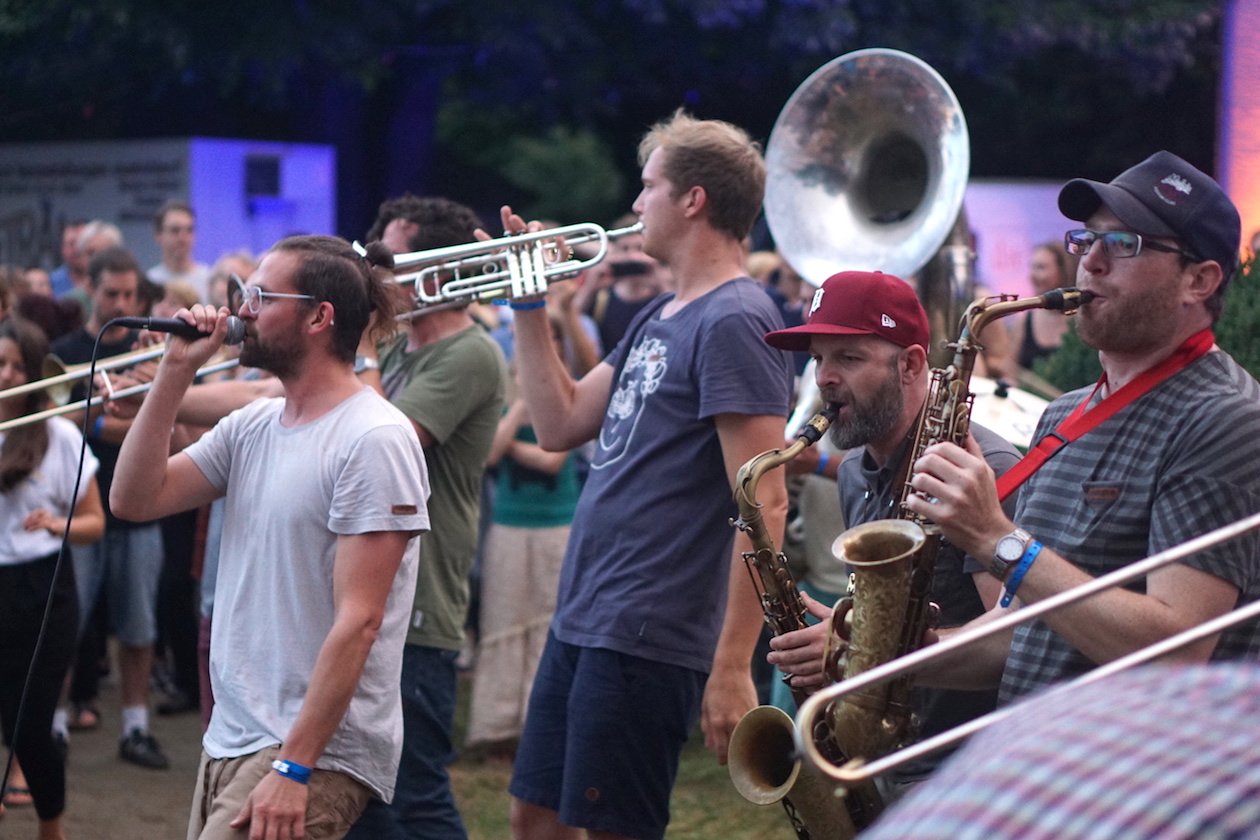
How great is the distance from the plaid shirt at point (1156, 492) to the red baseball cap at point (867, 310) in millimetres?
549

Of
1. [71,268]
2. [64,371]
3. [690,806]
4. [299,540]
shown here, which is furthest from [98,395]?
[71,268]

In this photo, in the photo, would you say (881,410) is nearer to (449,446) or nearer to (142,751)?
(449,446)

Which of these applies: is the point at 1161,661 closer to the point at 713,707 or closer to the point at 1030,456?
the point at 1030,456

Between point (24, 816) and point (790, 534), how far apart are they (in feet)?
10.3

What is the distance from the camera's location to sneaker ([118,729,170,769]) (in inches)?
268

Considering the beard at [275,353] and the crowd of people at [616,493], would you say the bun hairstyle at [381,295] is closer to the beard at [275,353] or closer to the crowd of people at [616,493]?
the crowd of people at [616,493]

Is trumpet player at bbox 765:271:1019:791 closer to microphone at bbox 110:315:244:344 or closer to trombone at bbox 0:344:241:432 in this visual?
microphone at bbox 110:315:244:344

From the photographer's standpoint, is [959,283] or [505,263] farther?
[959,283]

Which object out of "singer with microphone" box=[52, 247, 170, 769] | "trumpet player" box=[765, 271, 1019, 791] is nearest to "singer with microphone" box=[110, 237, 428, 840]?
"trumpet player" box=[765, 271, 1019, 791]

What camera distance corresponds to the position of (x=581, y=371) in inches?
325

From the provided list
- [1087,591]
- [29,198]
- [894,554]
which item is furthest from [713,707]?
[29,198]

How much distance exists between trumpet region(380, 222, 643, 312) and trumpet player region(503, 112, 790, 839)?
504 mm

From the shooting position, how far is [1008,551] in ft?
8.89

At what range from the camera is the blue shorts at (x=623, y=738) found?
3.90 meters
